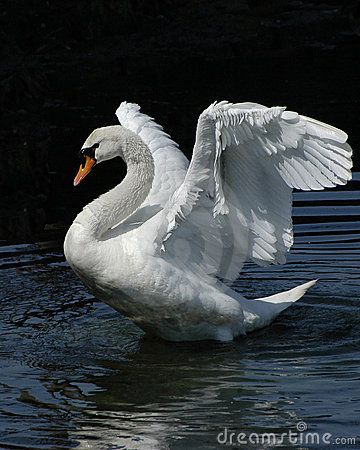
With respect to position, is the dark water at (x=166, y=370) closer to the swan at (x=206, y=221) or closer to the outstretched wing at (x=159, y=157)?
the swan at (x=206, y=221)

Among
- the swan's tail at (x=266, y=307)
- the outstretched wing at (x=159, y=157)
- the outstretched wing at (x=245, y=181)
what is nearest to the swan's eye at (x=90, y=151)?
the outstretched wing at (x=159, y=157)

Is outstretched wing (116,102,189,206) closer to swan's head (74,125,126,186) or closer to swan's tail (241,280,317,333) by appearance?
swan's head (74,125,126,186)

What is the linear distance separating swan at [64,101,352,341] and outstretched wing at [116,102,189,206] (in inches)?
6.0

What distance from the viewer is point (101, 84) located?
18719 millimetres

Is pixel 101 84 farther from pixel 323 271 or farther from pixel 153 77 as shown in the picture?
pixel 323 271

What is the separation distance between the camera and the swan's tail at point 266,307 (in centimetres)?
927

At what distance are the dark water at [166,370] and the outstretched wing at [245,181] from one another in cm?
71

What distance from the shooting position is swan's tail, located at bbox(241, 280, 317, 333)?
9273mm

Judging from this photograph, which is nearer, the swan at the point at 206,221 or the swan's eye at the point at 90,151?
the swan at the point at 206,221

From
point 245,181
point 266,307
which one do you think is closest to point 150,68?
point 266,307

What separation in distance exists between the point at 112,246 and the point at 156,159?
5.07ft

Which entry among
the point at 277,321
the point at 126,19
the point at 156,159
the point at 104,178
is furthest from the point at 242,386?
the point at 126,19

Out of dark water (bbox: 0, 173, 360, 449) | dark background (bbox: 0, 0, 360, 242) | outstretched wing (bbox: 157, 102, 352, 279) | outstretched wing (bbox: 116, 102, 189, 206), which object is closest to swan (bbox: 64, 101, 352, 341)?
outstretched wing (bbox: 157, 102, 352, 279)

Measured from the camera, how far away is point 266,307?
938 centimetres
